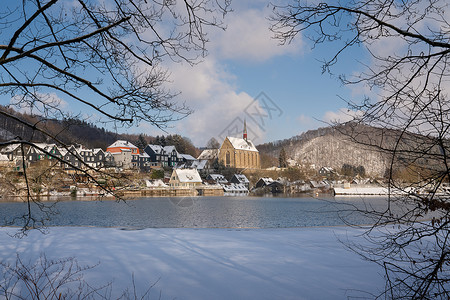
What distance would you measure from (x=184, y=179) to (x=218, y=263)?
2402 inches

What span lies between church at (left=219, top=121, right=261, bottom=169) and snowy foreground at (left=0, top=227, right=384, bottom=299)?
8886cm

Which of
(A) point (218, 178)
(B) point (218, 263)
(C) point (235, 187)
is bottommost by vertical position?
(C) point (235, 187)

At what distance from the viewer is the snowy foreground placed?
→ 156 inches

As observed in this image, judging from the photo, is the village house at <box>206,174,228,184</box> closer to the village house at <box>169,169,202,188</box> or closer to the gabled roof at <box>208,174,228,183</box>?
the gabled roof at <box>208,174,228,183</box>

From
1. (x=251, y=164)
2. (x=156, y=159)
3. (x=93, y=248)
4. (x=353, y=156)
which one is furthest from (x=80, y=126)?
(x=353, y=156)

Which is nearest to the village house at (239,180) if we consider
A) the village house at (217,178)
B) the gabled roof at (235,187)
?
the gabled roof at (235,187)

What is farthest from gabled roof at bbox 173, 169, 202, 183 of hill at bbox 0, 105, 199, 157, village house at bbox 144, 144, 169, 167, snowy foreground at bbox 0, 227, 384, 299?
hill at bbox 0, 105, 199, 157

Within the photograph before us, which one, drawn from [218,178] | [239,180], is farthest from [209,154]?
[239,180]

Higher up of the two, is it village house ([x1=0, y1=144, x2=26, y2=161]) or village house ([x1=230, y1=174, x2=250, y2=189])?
village house ([x1=0, y1=144, x2=26, y2=161])

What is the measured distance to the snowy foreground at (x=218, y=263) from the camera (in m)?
3.96

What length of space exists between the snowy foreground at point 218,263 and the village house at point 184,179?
5751 cm

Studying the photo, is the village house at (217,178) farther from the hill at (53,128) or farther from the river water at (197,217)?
the hill at (53,128)

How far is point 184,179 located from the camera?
65375mm

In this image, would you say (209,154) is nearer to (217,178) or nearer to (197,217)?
(217,178)
